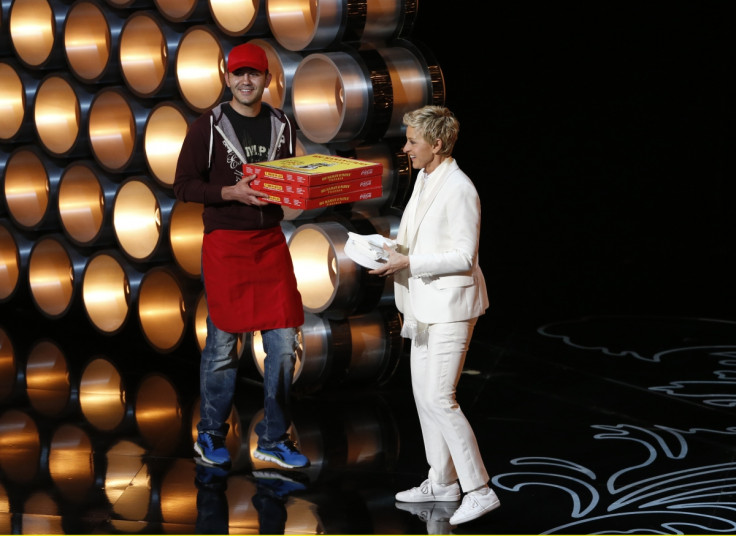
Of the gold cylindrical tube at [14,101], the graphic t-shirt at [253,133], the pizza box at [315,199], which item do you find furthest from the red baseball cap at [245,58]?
the gold cylindrical tube at [14,101]

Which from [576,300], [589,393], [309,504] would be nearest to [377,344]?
[589,393]

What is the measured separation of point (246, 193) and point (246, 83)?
1.41 ft

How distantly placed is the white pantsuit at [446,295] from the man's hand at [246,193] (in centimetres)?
58

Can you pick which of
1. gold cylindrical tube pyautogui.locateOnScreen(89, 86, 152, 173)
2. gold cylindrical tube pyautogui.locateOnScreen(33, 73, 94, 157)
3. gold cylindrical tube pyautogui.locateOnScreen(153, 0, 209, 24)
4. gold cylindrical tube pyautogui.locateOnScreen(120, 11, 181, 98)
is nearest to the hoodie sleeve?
gold cylindrical tube pyautogui.locateOnScreen(153, 0, 209, 24)

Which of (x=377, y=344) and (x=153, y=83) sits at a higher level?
(x=153, y=83)

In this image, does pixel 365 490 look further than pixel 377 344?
No

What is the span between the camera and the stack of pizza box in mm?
4004

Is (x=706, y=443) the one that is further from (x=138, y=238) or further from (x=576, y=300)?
(x=138, y=238)

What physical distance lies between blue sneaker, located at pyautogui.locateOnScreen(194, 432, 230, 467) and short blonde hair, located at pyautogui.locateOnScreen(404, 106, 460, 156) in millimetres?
1571

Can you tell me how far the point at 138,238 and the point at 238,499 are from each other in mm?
2353

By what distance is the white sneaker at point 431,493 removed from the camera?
409 centimetres

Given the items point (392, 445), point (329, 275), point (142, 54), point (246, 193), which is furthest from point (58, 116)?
point (392, 445)

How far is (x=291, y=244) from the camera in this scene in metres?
5.38

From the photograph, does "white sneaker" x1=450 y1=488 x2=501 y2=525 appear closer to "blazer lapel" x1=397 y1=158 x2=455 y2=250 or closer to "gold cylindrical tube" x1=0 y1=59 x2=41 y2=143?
"blazer lapel" x1=397 y1=158 x2=455 y2=250
